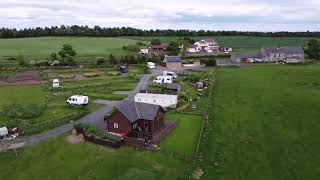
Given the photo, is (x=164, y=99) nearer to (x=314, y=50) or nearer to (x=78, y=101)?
(x=78, y=101)

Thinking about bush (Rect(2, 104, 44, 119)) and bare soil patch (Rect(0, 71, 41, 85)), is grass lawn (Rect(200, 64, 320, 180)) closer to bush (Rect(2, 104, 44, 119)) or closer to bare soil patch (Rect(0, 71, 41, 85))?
bush (Rect(2, 104, 44, 119))

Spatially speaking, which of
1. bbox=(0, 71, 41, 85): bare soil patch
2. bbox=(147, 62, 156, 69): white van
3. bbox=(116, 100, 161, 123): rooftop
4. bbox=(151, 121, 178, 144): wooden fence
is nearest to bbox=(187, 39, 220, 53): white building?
bbox=(147, 62, 156, 69): white van

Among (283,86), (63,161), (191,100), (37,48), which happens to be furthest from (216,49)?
(63,161)

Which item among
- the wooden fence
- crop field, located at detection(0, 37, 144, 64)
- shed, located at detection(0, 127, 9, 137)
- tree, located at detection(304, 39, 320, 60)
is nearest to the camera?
the wooden fence

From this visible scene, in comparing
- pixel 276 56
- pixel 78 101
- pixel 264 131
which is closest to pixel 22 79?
pixel 78 101

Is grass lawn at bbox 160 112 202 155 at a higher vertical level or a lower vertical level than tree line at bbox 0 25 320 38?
lower
